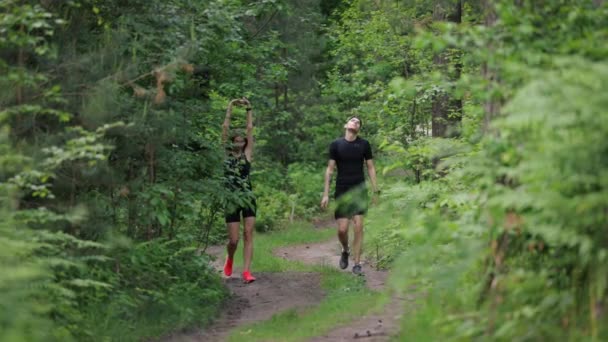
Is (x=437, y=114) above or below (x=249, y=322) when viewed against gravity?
above

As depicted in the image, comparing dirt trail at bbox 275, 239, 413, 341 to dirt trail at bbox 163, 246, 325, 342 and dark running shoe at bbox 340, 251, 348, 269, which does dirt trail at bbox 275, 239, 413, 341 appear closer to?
dark running shoe at bbox 340, 251, 348, 269

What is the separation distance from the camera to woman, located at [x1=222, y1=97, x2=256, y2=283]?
12.4m

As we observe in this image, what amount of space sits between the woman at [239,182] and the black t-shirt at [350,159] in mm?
1432

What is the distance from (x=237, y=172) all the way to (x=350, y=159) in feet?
6.30

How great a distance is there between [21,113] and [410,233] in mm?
4713

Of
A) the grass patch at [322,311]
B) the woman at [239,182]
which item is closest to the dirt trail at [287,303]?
the grass patch at [322,311]

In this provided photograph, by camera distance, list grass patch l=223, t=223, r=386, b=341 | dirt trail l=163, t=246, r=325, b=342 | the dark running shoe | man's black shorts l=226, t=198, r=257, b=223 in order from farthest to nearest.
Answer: the dark running shoe
man's black shorts l=226, t=198, r=257, b=223
dirt trail l=163, t=246, r=325, b=342
grass patch l=223, t=223, r=386, b=341

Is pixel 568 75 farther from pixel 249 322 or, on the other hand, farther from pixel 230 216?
pixel 230 216

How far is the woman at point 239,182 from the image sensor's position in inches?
487

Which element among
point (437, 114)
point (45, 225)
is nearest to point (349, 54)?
point (437, 114)

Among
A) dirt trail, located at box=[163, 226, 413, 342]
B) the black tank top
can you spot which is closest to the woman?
the black tank top

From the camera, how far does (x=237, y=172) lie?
1253cm

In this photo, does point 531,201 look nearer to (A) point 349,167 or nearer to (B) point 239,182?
(B) point 239,182

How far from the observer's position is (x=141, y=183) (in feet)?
33.9
